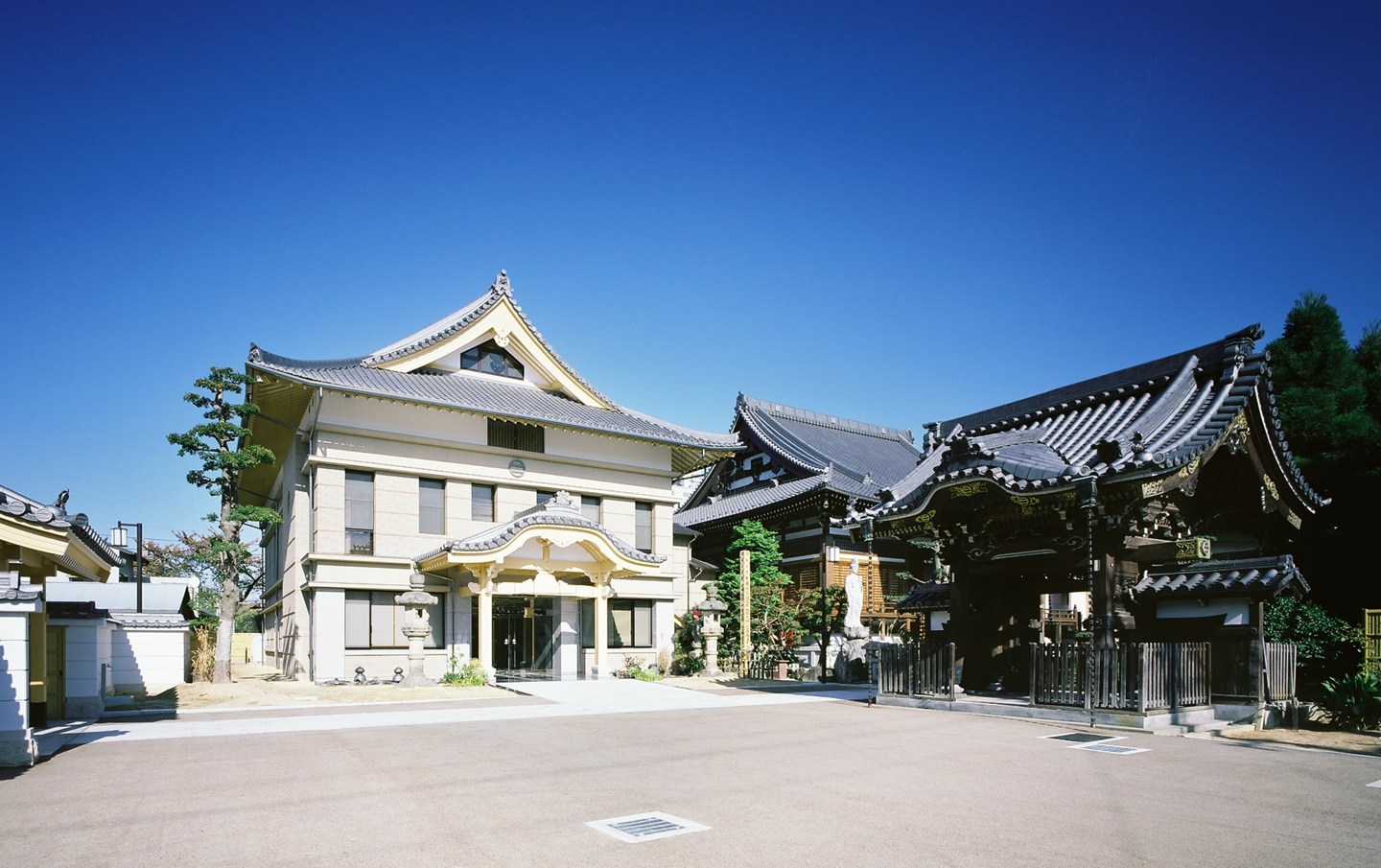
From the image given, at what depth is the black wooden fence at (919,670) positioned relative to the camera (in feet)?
51.5

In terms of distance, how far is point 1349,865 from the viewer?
5.84 meters

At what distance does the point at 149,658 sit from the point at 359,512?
19.4 ft

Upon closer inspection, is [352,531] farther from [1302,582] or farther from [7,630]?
[1302,582]

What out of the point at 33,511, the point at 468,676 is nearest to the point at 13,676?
the point at 33,511

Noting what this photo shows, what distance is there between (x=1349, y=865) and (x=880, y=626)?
24.5 meters

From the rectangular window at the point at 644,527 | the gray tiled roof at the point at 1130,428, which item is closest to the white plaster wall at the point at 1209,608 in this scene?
the gray tiled roof at the point at 1130,428

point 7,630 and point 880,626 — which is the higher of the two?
point 7,630

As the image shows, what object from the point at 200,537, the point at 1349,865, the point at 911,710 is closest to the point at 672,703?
the point at 911,710

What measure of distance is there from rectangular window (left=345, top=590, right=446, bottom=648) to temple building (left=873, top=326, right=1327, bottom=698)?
508 inches

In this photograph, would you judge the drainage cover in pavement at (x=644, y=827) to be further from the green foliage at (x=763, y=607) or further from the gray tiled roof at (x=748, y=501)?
the gray tiled roof at (x=748, y=501)

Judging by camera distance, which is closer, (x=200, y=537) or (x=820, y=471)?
(x=820, y=471)

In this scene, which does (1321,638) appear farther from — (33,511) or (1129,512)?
(33,511)

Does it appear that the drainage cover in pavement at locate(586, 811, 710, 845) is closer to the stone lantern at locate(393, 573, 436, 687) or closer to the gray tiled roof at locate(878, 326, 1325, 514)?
the gray tiled roof at locate(878, 326, 1325, 514)

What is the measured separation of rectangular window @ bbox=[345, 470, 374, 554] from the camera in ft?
77.7
